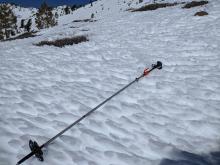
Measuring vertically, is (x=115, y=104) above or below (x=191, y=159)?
above

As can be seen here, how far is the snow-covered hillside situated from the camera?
18.8 ft

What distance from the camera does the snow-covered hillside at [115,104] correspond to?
226 inches

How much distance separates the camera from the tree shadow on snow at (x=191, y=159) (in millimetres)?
5438

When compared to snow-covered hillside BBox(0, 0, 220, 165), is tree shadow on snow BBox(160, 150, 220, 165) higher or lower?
lower

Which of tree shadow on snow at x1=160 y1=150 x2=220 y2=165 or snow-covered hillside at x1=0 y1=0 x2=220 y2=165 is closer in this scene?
tree shadow on snow at x1=160 y1=150 x2=220 y2=165

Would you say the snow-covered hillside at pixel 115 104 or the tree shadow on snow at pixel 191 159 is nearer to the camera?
the tree shadow on snow at pixel 191 159

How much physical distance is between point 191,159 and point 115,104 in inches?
112

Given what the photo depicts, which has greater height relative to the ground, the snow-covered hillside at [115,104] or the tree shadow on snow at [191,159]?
the snow-covered hillside at [115,104]

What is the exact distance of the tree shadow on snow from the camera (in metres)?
5.44

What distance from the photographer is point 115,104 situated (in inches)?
310

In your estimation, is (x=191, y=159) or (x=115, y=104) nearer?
(x=191, y=159)

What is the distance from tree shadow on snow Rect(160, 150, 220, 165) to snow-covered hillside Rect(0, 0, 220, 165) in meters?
0.02

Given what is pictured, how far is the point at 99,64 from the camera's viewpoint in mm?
11953

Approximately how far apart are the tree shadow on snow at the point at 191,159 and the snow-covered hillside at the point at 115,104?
0.06 ft
